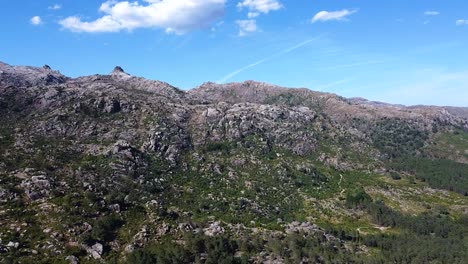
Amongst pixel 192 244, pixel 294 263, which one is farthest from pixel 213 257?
pixel 294 263

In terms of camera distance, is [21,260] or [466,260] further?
[466,260]

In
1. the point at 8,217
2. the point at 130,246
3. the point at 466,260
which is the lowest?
the point at 466,260

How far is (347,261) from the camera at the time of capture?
196 meters

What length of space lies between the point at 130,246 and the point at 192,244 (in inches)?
1065

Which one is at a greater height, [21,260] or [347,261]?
[21,260]

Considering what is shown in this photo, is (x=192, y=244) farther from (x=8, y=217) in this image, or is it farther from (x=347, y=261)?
(x=8, y=217)

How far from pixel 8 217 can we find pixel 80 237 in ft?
115

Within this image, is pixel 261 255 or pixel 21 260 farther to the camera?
pixel 261 255

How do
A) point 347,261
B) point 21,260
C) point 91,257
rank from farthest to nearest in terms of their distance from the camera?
1. point 347,261
2. point 91,257
3. point 21,260

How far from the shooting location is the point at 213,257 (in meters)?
188

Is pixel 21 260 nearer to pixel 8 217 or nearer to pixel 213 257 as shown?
pixel 8 217

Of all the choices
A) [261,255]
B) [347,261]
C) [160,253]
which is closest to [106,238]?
[160,253]

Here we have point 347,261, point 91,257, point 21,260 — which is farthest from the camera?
point 347,261

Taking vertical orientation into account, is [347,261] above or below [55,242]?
below
